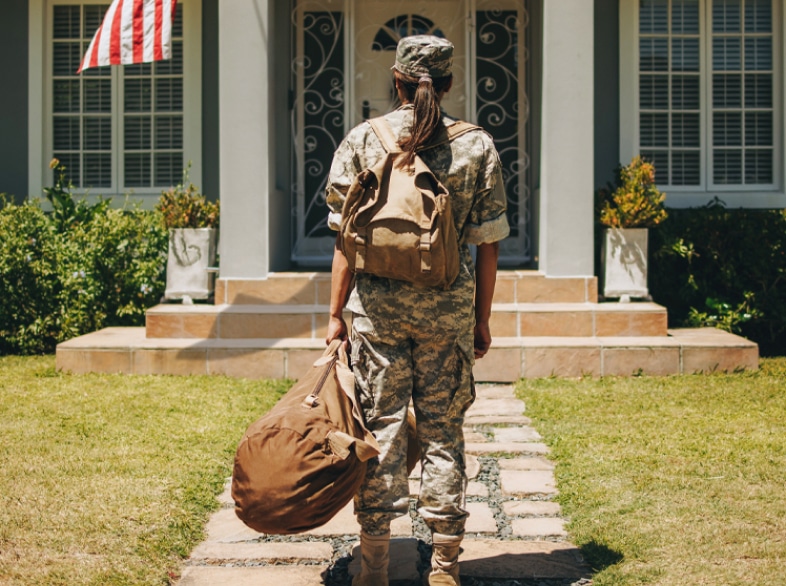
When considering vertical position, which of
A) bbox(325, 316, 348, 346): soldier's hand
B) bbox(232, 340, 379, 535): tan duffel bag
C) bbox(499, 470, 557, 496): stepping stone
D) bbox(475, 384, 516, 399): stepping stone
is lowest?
bbox(499, 470, 557, 496): stepping stone

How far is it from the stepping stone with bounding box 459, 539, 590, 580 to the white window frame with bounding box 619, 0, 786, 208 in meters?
5.81

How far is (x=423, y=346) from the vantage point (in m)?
3.19

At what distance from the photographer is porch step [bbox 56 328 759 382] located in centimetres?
677

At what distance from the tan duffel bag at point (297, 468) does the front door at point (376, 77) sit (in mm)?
5783

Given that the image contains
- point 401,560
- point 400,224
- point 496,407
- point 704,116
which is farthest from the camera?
point 704,116

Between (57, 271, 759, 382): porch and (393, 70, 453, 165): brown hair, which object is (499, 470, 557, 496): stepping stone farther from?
(57, 271, 759, 382): porch

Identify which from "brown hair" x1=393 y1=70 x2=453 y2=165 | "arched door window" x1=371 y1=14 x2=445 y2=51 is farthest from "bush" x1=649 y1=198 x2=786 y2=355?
"brown hair" x1=393 y1=70 x2=453 y2=165

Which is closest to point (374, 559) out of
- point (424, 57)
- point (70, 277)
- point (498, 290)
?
point (424, 57)

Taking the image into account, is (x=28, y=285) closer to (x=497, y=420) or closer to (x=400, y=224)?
(x=497, y=420)

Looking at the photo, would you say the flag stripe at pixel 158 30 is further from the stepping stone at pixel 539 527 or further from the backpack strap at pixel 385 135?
the stepping stone at pixel 539 527

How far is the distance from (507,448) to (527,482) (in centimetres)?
58

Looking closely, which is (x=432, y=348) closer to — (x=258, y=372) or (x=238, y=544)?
(x=238, y=544)

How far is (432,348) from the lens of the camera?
3.19 meters

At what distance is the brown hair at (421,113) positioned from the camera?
3023 millimetres
